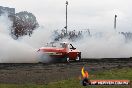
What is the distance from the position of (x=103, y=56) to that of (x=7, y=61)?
48.5 feet

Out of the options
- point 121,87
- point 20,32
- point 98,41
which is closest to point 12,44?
point 98,41

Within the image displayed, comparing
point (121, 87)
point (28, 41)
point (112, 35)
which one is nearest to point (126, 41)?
point (112, 35)

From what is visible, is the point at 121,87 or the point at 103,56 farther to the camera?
the point at 103,56

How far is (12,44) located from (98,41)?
581 inches

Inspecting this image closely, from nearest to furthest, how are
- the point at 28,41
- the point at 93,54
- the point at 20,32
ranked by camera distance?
the point at 28,41
the point at 93,54
the point at 20,32

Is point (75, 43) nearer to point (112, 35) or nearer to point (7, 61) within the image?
point (112, 35)

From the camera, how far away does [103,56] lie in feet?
145

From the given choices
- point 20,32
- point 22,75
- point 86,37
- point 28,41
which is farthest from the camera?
point 20,32

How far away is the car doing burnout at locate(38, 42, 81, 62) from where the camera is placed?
32.3m

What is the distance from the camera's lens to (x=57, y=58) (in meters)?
33.2

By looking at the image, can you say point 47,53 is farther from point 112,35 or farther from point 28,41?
point 112,35

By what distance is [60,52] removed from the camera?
3284 cm

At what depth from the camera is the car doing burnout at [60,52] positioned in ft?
106

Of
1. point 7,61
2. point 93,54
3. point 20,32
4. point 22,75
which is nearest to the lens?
point 22,75
